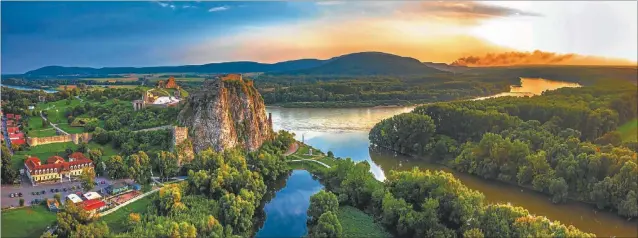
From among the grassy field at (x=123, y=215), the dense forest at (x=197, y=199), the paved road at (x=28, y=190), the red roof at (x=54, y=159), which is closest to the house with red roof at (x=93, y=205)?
the grassy field at (x=123, y=215)

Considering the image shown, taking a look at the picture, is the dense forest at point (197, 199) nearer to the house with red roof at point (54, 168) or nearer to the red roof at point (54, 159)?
the house with red roof at point (54, 168)

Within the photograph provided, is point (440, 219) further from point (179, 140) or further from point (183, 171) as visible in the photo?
point (179, 140)

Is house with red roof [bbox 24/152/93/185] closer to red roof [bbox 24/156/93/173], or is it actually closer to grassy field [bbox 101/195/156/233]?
red roof [bbox 24/156/93/173]

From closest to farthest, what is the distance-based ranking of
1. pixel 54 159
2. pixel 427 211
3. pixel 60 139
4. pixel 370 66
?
pixel 427 211 → pixel 54 159 → pixel 60 139 → pixel 370 66

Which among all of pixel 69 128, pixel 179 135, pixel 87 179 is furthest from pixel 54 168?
pixel 69 128

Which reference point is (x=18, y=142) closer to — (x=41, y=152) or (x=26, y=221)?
(x=41, y=152)

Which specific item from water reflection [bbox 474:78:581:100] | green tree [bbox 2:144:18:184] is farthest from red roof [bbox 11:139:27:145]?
water reflection [bbox 474:78:581:100]
